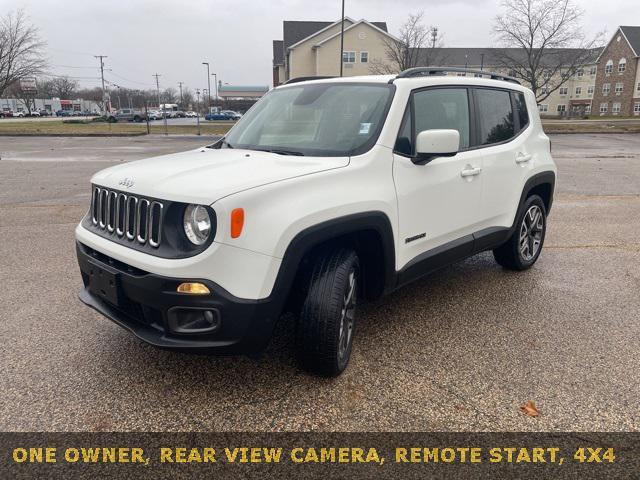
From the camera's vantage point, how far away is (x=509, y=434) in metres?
2.57

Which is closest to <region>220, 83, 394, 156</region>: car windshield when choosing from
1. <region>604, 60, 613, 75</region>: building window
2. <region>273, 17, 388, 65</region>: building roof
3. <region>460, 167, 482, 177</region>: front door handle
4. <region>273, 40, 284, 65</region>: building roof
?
<region>460, 167, 482, 177</region>: front door handle

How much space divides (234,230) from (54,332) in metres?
2.11

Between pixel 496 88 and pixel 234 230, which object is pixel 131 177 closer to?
pixel 234 230

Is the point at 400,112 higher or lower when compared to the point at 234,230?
higher

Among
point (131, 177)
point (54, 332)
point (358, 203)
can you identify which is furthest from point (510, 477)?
point (54, 332)

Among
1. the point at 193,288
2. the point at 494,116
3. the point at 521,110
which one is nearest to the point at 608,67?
the point at 521,110

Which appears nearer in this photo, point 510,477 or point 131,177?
point 510,477

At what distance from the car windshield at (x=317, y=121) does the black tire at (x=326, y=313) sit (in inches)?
28.3

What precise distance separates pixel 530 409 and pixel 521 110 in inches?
119

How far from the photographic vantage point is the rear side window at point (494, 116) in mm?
4172

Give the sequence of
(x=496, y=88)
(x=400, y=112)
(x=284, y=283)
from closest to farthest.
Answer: (x=284, y=283)
(x=400, y=112)
(x=496, y=88)

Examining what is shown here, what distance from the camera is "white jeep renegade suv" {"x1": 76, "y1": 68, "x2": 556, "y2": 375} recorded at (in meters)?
2.49

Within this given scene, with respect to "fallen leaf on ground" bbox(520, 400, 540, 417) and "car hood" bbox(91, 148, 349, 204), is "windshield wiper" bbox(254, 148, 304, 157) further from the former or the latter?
"fallen leaf on ground" bbox(520, 400, 540, 417)

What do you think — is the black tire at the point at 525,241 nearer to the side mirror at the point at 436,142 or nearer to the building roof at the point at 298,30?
the side mirror at the point at 436,142
